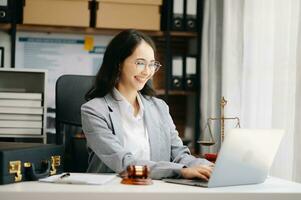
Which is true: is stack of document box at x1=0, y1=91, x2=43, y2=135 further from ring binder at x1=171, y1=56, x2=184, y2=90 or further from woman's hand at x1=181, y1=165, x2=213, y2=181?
woman's hand at x1=181, y1=165, x2=213, y2=181

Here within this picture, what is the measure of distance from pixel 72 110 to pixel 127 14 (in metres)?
1.12

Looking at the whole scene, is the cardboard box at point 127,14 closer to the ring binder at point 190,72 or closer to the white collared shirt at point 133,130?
the ring binder at point 190,72

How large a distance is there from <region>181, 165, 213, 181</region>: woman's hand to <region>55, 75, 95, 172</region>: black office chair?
0.90m

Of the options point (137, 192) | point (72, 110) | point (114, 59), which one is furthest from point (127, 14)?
point (137, 192)

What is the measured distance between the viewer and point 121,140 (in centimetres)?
182

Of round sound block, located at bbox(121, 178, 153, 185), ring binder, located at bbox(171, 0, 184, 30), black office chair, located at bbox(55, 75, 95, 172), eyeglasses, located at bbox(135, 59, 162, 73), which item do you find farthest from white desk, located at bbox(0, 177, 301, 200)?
ring binder, located at bbox(171, 0, 184, 30)

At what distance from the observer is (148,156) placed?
1.89 metres

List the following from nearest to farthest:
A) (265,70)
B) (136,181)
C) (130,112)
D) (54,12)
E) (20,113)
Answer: (136,181) < (130,112) < (265,70) < (20,113) < (54,12)

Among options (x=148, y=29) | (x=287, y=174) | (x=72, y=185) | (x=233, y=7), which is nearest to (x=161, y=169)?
(x=72, y=185)

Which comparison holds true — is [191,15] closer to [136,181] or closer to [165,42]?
[165,42]

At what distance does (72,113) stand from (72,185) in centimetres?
109

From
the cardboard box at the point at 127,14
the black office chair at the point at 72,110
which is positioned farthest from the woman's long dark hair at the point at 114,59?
the cardboard box at the point at 127,14

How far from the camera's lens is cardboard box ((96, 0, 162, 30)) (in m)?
3.23

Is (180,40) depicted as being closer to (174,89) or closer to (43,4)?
(174,89)
